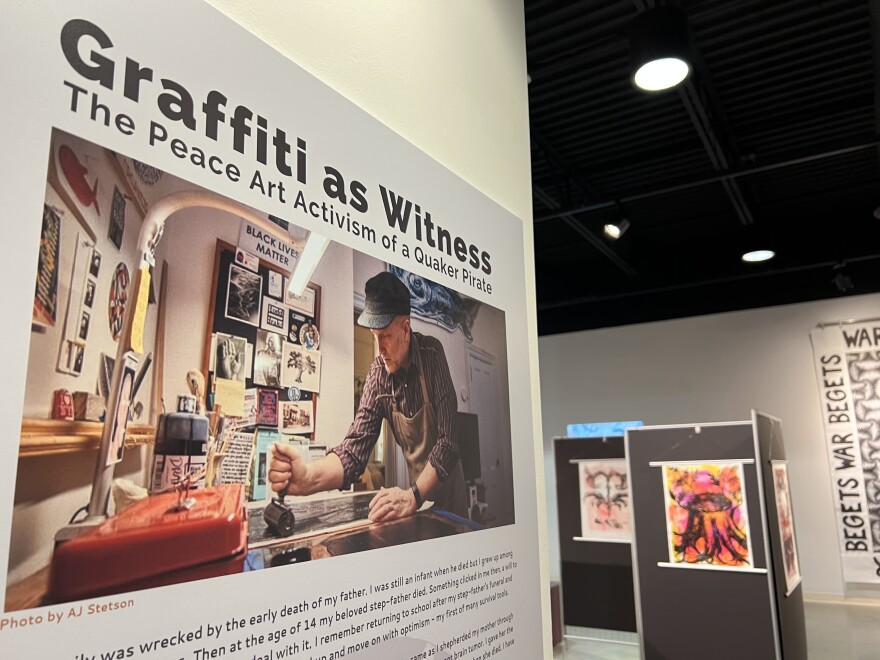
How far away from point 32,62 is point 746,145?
19.7ft

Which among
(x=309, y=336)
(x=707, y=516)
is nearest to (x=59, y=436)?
(x=309, y=336)

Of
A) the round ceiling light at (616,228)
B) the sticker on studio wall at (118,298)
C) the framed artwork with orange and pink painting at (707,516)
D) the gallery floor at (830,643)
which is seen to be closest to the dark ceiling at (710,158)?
the round ceiling light at (616,228)

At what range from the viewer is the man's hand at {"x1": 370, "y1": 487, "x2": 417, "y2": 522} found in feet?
3.85

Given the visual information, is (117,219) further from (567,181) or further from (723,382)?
(723,382)

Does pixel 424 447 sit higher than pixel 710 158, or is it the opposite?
pixel 710 158

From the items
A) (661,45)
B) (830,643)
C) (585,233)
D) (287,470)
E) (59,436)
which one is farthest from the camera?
(585,233)

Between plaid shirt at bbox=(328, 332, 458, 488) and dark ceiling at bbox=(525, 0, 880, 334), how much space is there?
8.61 feet

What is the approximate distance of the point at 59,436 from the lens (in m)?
0.76

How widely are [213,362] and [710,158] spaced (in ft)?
19.0

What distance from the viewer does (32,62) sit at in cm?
77

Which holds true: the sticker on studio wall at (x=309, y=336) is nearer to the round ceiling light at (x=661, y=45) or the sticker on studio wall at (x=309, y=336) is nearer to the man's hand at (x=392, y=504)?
the man's hand at (x=392, y=504)

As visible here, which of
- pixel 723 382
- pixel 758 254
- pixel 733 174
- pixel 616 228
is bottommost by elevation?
pixel 723 382

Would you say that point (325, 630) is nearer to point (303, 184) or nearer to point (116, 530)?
point (116, 530)

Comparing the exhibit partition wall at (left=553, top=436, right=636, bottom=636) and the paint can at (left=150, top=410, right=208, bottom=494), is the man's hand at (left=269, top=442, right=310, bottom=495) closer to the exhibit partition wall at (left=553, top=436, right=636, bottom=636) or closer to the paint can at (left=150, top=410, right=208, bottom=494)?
the paint can at (left=150, top=410, right=208, bottom=494)
